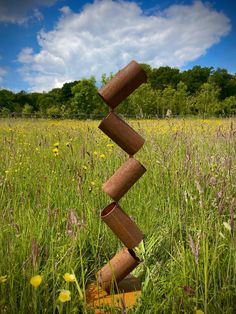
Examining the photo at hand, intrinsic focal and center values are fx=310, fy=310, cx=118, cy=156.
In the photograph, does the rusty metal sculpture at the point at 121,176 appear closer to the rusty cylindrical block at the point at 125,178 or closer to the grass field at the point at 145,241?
the rusty cylindrical block at the point at 125,178

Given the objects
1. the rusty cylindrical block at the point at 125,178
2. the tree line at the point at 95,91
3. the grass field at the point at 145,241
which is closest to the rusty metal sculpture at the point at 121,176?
the rusty cylindrical block at the point at 125,178

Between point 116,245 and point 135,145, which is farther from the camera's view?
point 116,245

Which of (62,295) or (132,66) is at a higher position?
(132,66)

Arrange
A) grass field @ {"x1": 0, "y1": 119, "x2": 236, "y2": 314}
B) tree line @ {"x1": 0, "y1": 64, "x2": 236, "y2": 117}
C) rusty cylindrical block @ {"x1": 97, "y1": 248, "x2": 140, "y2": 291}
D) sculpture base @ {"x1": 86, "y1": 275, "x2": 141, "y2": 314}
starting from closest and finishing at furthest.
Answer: grass field @ {"x1": 0, "y1": 119, "x2": 236, "y2": 314}
sculpture base @ {"x1": 86, "y1": 275, "x2": 141, "y2": 314}
rusty cylindrical block @ {"x1": 97, "y1": 248, "x2": 140, "y2": 291}
tree line @ {"x1": 0, "y1": 64, "x2": 236, "y2": 117}

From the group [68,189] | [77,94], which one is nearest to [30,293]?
[68,189]

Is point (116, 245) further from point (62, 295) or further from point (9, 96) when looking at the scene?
point (9, 96)

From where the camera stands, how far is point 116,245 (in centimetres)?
221

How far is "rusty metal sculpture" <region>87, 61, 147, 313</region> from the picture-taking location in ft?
5.23

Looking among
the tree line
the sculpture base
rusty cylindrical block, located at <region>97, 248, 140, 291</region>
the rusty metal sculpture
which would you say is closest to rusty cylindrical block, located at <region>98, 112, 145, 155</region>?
the rusty metal sculpture

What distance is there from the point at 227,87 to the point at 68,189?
→ 64271mm

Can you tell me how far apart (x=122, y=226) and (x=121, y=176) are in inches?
10.4

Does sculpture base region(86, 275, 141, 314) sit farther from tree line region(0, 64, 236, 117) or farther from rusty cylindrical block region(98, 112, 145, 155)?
tree line region(0, 64, 236, 117)

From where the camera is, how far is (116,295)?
173cm

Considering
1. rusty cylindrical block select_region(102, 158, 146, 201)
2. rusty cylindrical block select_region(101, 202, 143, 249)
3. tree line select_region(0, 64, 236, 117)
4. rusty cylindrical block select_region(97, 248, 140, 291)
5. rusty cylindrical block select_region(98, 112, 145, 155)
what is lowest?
rusty cylindrical block select_region(97, 248, 140, 291)
